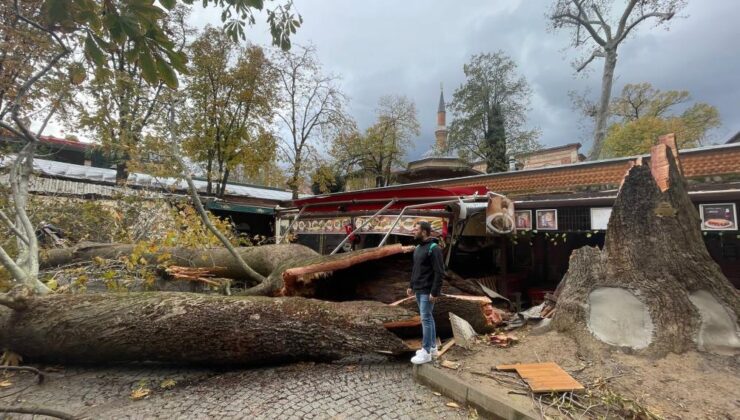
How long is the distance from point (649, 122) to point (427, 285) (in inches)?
968

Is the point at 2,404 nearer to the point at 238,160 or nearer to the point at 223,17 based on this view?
the point at 223,17

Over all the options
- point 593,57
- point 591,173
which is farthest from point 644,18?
point 591,173

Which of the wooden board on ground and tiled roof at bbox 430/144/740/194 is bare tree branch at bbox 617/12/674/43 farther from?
the wooden board on ground

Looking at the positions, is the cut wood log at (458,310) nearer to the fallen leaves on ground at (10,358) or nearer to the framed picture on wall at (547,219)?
the framed picture on wall at (547,219)

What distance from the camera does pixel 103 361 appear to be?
4.00 meters

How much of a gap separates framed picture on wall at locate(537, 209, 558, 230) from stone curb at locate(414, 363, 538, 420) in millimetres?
5426

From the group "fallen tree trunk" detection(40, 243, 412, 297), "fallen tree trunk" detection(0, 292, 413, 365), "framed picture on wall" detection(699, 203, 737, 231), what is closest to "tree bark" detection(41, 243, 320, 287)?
"fallen tree trunk" detection(40, 243, 412, 297)

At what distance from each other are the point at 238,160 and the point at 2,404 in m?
13.4

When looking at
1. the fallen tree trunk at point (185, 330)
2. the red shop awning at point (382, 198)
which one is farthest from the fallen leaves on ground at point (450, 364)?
the red shop awning at point (382, 198)

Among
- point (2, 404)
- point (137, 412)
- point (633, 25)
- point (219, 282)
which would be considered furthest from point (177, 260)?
point (633, 25)

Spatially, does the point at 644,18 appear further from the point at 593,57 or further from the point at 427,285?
the point at 427,285

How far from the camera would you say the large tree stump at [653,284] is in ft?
11.5

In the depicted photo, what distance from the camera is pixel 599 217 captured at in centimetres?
700

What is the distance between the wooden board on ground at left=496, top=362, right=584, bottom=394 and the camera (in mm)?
2941
